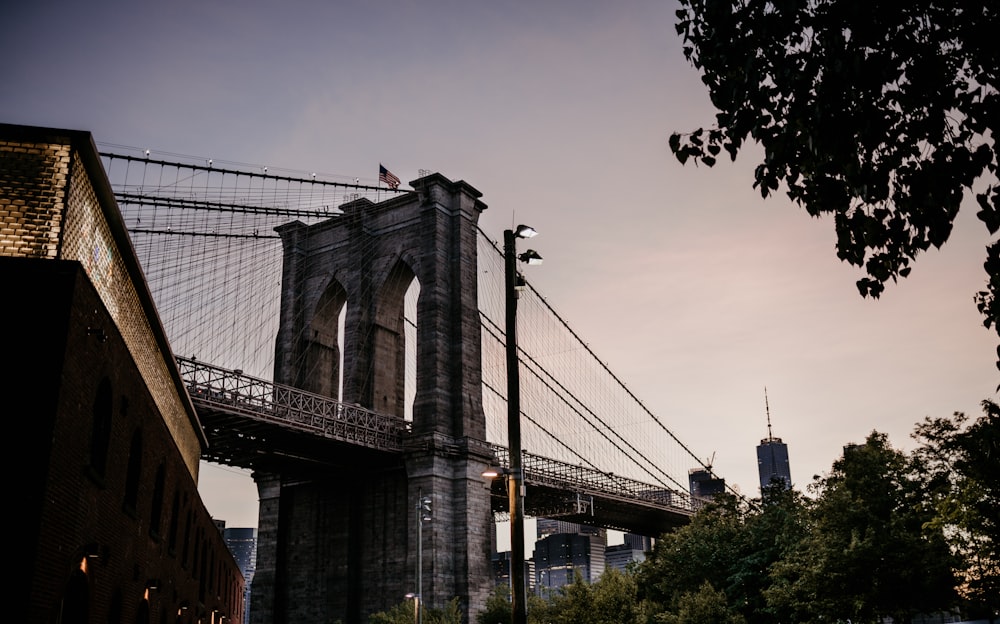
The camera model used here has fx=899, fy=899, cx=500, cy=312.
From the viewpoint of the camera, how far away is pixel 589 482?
257ft

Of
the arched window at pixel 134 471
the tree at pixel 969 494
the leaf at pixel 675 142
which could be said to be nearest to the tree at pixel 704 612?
the tree at pixel 969 494

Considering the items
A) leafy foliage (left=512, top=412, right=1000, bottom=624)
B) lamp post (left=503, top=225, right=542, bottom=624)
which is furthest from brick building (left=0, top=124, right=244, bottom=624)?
leafy foliage (left=512, top=412, right=1000, bottom=624)

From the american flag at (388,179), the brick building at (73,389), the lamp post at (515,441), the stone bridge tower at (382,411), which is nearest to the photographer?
the brick building at (73,389)

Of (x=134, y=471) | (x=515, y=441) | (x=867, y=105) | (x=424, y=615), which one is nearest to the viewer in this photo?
(x=867, y=105)

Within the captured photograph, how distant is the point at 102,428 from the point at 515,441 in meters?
6.44

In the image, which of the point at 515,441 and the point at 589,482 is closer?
the point at 515,441

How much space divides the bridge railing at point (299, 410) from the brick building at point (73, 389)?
1042 inches

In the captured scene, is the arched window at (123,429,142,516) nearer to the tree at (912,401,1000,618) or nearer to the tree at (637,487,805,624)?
the tree at (912,401,1000,618)

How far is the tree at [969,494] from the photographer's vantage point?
26.8 meters

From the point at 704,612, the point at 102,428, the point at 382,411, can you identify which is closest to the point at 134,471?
the point at 102,428

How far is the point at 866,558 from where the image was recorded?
33500 mm

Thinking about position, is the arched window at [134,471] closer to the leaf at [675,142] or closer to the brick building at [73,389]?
the brick building at [73,389]

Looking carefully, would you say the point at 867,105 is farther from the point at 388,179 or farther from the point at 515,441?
the point at 388,179

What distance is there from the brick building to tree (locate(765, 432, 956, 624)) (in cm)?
2581
